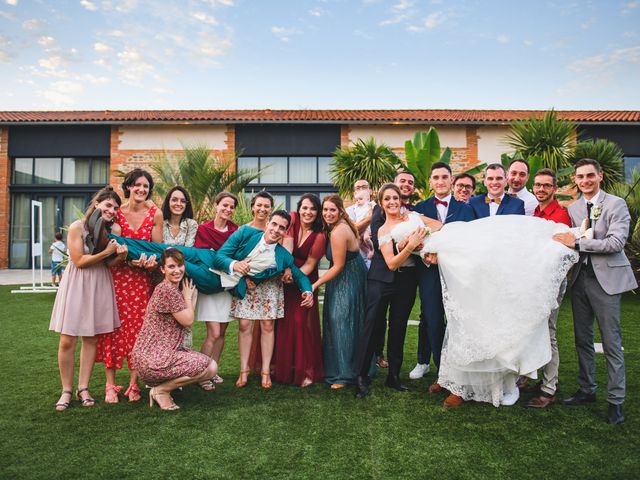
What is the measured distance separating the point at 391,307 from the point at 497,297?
1049mm

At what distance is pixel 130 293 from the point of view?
418 cm

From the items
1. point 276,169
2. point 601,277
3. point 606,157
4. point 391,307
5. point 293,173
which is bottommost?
point 391,307

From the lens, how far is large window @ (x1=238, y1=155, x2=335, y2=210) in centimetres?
1839

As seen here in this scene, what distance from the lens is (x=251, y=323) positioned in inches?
179

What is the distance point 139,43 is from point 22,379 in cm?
979

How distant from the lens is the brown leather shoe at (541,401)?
3.82m

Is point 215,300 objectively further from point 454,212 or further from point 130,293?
point 454,212

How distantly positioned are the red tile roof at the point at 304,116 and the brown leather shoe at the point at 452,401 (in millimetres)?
14888

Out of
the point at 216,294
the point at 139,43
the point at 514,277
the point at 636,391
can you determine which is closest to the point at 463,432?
the point at 514,277

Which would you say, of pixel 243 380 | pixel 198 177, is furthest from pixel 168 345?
pixel 198 177

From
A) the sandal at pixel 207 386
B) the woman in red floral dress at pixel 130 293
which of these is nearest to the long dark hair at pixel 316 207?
the woman in red floral dress at pixel 130 293

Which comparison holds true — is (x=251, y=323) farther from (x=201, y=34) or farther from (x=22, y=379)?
(x=201, y=34)

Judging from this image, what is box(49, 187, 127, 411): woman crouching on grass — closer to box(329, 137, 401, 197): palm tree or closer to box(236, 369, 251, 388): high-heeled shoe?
box(236, 369, 251, 388): high-heeled shoe

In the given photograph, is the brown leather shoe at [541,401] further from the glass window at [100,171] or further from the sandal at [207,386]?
the glass window at [100,171]
